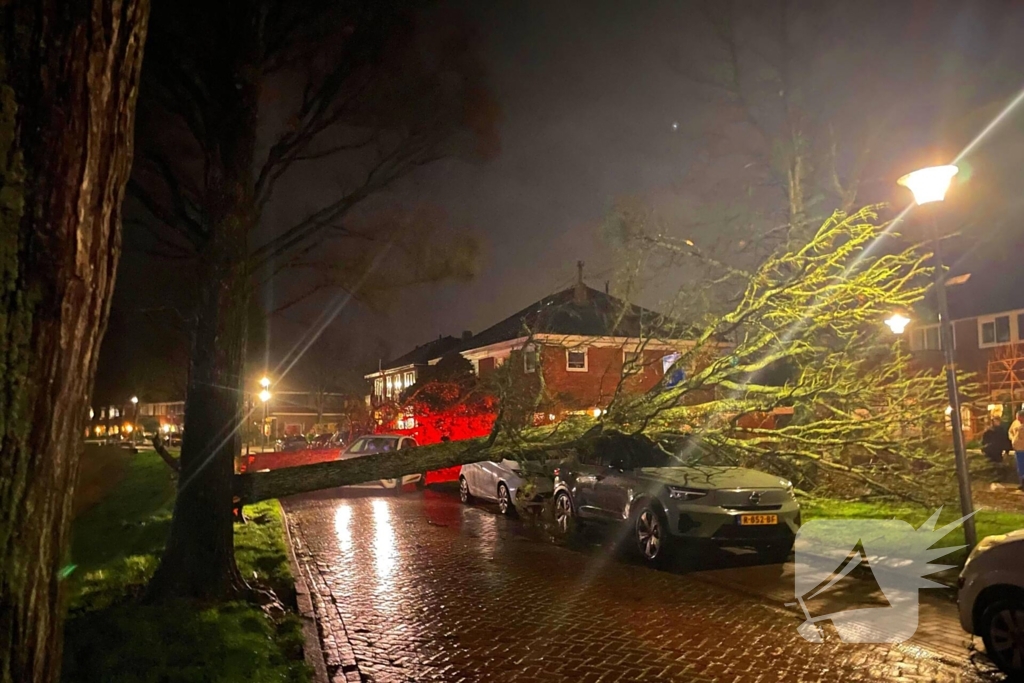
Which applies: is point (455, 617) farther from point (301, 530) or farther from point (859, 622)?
point (301, 530)

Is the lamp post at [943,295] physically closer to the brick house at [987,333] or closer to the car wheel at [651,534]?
the car wheel at [651,534]

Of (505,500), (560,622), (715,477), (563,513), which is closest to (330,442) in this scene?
(505,500)

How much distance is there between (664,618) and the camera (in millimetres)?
7641

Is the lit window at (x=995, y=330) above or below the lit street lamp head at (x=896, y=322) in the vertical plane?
above

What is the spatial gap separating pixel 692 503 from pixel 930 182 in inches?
181

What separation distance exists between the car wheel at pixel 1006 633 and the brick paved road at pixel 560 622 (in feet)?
0.75

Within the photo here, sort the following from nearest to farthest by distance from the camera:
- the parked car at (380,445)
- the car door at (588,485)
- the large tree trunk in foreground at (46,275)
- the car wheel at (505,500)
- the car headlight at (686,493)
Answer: the large tree trunk in foreground at (46,275)
the car headlight at (686,493)
the car door at (588,485)
the car wheel at (505,500)
the parked car at (380,445)

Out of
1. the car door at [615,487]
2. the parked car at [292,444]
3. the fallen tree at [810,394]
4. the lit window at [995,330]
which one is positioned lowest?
A: the parked car at [292,444]

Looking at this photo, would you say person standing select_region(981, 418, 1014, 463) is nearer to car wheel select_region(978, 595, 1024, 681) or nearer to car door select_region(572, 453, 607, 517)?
car door select_region(572, 453, 607, 517)

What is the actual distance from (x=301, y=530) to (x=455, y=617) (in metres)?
7.40

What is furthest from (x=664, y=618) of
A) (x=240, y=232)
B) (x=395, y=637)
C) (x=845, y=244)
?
(x=240, y=232)

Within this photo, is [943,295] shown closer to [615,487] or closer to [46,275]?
[615,487]

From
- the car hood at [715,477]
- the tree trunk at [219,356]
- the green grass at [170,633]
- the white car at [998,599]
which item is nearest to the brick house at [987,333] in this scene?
the car hood at [715,477]

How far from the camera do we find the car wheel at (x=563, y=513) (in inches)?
497
